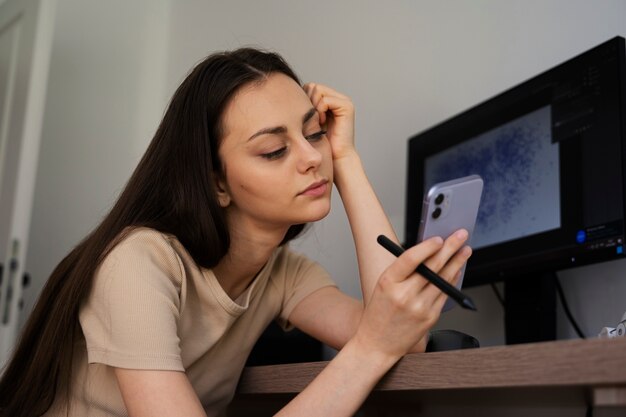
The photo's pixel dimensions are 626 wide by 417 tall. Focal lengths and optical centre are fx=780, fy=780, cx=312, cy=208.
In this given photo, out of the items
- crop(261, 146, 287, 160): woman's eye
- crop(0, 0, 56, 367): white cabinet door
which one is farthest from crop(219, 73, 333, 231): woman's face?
crop(0, 0, 56, 367): white cabinet door

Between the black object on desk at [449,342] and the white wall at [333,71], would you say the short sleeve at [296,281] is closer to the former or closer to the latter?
the black object on desk at [449,342]

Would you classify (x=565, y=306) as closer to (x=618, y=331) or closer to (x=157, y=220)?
(x=618, y=331)

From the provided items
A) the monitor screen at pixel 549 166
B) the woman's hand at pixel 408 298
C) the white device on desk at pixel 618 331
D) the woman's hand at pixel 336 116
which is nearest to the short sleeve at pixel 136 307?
the woman's hand at pixel 408 298

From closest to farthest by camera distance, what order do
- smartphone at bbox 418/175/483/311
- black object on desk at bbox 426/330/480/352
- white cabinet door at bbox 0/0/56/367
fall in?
smartphone at bbox 418/175/483/311 < black object on desk at bbox 426/330/480/352 < white cabinet door at bbox 0/0/56/367

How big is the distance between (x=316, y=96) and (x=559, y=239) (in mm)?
471

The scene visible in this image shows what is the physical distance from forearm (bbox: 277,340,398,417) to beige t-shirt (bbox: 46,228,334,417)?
163mm

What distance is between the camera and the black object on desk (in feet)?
3.24

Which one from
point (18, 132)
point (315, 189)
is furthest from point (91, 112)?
point (315, 189)

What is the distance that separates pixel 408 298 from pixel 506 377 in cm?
14

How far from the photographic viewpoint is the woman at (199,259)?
3.06 feet

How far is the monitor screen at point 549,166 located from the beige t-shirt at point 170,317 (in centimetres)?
36

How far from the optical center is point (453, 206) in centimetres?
87

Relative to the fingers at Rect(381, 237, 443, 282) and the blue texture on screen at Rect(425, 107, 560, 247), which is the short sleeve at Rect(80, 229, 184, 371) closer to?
the fingers at Rect(381, 237, 443, 282)

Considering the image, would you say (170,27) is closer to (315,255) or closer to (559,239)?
(315,255)
